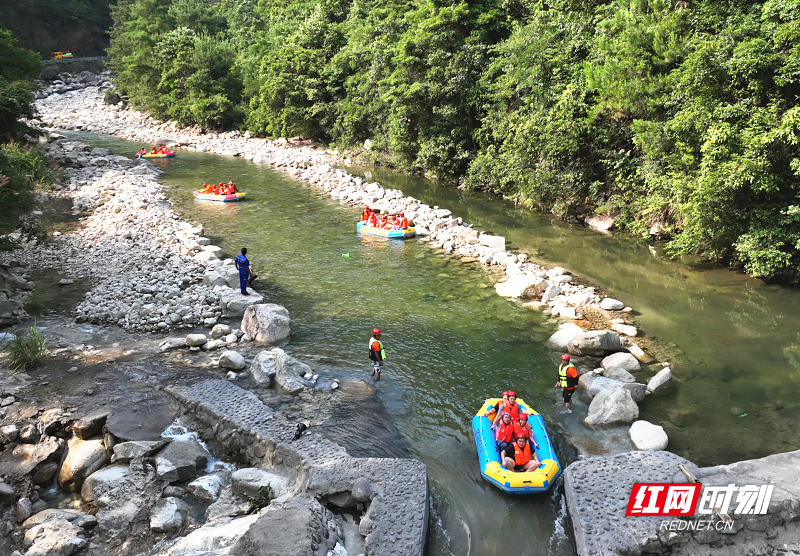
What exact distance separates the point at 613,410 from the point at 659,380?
1.64m

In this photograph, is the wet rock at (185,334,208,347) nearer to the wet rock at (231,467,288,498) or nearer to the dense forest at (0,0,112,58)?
the wet rock at (231,467,288,498)

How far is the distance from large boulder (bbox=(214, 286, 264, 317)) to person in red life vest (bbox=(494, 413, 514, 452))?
7.10 m

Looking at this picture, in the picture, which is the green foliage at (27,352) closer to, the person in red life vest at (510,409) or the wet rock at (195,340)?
the wet rock at (195,340)

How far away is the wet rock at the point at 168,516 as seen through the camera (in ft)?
22.0

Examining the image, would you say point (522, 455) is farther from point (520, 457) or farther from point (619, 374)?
point (619, 374)

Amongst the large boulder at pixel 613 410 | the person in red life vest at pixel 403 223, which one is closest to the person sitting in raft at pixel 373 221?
the person in red life vest at pixel 403 223

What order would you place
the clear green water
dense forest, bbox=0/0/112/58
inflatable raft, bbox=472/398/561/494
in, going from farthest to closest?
dense forest, bbox=0/0/112/58 < the clear green water < inflatable raft, bbox=472/398/561/494

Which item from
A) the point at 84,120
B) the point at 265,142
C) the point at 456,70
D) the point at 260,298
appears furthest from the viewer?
the point at 84,120

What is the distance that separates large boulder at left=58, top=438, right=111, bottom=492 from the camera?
24.9 ft

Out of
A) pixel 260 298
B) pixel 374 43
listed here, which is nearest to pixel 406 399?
pixel 260 298

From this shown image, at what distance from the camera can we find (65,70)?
204ft

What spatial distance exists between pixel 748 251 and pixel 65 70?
71.6 metres

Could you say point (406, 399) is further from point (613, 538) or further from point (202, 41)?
point (202, 41)

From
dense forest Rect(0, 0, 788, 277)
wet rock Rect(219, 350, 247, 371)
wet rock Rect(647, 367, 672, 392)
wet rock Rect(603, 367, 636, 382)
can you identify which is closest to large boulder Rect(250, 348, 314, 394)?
wet rock Rect(219, 350, 247, 371)
